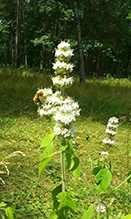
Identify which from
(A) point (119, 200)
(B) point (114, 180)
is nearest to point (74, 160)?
(A) point (119, 200)

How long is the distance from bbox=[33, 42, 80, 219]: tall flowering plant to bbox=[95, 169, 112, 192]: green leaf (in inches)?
13.1

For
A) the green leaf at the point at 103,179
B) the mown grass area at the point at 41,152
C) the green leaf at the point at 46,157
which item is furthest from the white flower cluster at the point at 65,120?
the green leaf at the point at 103,179

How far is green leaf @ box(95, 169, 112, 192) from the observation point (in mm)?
1380

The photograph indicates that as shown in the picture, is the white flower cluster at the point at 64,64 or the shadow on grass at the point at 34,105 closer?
the white flower cluster at the point at 64,64

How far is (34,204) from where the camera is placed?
2.38 meters

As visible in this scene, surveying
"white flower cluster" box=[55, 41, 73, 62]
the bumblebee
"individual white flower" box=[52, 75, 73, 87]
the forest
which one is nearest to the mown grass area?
the forest

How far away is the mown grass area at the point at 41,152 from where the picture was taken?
96.2 inches

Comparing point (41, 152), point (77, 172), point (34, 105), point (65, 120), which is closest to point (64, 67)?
point (65, 120)

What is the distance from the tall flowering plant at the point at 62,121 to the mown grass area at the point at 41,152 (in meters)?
0.23

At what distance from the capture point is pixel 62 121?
0.97m

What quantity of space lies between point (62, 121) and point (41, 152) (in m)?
2.89

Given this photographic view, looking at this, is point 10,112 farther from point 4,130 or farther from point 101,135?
point 101,135

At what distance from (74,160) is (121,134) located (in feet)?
14.2

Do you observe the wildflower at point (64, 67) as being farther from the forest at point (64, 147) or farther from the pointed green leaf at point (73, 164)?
the pointed green leaf at point (73, 164)
